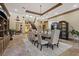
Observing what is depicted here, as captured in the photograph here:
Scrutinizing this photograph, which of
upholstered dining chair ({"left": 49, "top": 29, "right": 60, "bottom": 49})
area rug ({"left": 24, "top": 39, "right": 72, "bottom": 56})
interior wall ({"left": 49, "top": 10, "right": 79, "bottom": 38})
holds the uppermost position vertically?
interior wall ({"left": 49, "top": 10, "right": 79, "bottom": 38})

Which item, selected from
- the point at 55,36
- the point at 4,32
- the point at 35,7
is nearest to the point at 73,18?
the point at 55,36

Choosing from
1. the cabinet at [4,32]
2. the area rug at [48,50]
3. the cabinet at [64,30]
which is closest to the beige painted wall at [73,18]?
the cabinet at [64,30]

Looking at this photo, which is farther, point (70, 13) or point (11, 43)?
point (11, 43)

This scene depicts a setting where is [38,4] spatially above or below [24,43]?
above

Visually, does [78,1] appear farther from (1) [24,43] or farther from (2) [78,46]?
(1) [24,43]

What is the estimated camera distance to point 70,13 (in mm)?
2916

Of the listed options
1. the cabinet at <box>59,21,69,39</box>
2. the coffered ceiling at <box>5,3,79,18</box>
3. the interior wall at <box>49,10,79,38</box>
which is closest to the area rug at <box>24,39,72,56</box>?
Result: the cabinet at <box>59,21,69,39</box>

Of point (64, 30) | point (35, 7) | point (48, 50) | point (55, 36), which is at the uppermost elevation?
point (35, 7)

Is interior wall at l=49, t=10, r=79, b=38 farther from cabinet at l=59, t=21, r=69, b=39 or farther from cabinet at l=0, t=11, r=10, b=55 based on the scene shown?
cabinet at l=0, t=11, r=10, b=55

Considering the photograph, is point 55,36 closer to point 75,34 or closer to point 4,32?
point 75,34

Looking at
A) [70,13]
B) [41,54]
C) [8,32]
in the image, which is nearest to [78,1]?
[70,13]

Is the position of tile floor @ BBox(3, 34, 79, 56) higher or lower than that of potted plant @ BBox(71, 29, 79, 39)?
lower

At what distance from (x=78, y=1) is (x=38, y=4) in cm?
96

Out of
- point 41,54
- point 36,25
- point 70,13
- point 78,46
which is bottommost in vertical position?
point 41,54
